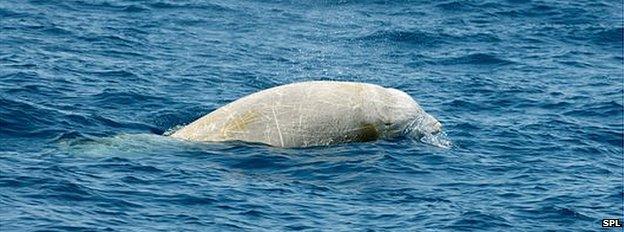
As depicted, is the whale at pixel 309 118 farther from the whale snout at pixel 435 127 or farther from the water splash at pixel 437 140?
the whale snout at pixel 435 127

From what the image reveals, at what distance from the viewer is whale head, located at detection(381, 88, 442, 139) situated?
26938mm

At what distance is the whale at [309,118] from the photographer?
86.9 ft

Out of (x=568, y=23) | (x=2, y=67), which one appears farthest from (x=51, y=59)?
(x=568, y=23)

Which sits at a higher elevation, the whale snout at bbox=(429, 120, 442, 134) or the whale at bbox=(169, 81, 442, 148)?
the whale at bbox=(169, 81, 442, 148)

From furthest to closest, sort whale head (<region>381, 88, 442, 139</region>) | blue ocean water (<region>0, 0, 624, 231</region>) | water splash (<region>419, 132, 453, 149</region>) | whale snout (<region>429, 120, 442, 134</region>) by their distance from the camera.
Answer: whale snout (<region>429, 120, 442, 134</region>), water splash (<region>419, 132, 453, 149</region>), whale head (<region>381, 88, 442, 139</region>), blue ocean water (<region>0, 0, 624, 231</region>)

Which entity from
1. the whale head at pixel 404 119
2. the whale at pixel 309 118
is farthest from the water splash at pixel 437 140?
the whale at pixel 309 118

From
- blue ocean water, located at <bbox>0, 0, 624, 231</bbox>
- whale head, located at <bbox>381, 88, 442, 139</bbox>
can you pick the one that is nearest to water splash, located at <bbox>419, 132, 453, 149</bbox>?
whale head, located at <bbox>381, 88, 442, 139</bbox>

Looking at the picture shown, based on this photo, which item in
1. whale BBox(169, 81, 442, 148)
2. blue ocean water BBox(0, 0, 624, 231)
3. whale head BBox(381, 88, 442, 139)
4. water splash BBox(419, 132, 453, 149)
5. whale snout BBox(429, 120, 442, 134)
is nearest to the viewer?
blue ocean water BBox(0, 0, 624, 231)

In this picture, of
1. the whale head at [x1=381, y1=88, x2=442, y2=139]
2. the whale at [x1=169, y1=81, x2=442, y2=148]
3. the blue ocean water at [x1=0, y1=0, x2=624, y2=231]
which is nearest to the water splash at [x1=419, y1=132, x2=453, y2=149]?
the whale head at [x1=381, y1=88, x2=442, y2=139]

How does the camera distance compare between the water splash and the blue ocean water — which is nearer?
the blue ocean water

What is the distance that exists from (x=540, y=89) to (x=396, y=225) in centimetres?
1338

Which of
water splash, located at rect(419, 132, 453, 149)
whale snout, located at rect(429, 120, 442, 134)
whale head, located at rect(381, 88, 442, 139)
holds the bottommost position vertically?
water splash, located at rect(419, 132, 453, 149)

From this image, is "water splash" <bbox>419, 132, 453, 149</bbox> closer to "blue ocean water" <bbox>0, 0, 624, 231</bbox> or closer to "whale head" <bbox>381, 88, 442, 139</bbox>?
"whale head" <bbox>381, 88, 442, 139</bbox>

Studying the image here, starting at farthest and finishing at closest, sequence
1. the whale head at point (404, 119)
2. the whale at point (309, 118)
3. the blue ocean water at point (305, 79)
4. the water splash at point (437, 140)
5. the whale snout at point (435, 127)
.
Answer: the whale snout at point (435, 127)
the water splash at point (437, 140)
the whale head at point (404, 119)
the whale at point (309, 118)
the blue ocean water at point (305, 79)
